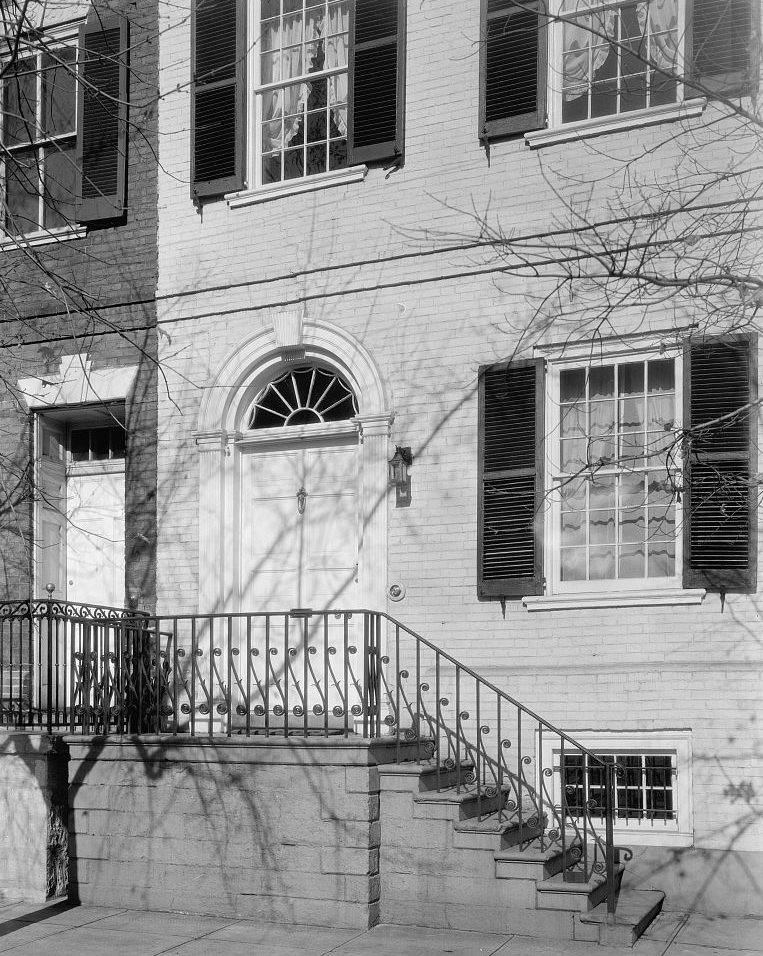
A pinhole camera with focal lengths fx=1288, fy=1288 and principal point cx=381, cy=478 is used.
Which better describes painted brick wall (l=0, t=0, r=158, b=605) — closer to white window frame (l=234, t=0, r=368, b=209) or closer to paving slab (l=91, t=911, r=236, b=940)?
white window frame (l=234, t=0, r=368, b=209)

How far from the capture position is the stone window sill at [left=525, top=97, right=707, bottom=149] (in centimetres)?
924

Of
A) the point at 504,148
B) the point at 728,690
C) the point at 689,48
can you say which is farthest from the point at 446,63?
the point at 728,690

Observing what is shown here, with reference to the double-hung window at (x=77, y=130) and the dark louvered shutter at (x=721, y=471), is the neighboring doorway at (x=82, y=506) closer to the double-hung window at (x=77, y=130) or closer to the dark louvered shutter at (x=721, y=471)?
the double-hung window at (x=77, y=130)

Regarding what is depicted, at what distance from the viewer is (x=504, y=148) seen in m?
9.97

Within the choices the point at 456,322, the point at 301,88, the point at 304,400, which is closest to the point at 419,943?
the point at 456,322

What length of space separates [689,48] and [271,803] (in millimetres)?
6122

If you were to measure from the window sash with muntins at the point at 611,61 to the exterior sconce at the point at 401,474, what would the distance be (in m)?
2.79

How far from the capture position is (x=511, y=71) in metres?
9.95

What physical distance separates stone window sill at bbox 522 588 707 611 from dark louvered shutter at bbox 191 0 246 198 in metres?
4.55

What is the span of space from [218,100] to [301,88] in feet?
2.52

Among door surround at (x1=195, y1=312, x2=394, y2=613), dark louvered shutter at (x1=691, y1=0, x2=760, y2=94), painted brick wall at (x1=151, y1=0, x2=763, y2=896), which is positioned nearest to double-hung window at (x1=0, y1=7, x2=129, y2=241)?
painted brick wall at (x1=151, y1=0, x2=763, y2=896)

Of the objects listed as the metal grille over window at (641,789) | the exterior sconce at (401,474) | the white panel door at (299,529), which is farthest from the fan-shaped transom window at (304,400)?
the metal grille over window at (641,789)

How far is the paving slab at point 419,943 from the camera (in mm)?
7844

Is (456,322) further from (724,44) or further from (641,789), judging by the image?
(641,789)
